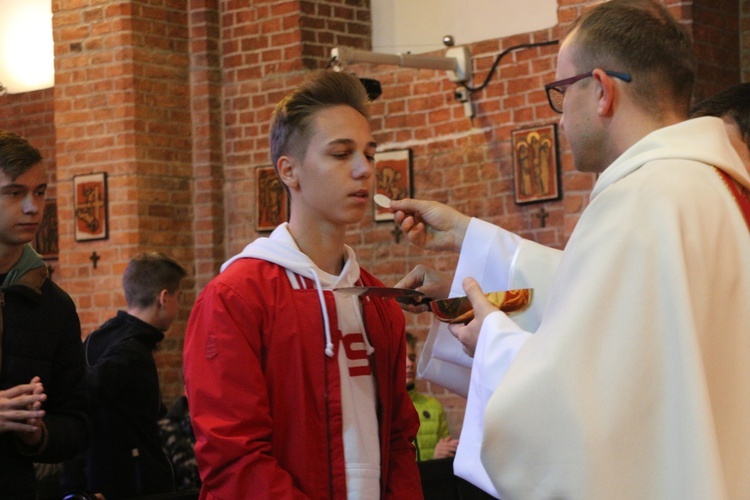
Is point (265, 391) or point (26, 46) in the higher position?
point (26, 46)

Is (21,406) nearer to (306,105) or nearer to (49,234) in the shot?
(306,105)

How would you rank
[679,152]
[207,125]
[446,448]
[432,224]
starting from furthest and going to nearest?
[207,125] < [446,448] < [432,224] < [679,152]

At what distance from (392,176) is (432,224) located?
4.06 metres

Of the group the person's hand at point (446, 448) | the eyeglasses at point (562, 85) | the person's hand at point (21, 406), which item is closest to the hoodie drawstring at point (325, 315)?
the eyeglasses at point (562, 85)

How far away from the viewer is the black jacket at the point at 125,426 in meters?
4.42

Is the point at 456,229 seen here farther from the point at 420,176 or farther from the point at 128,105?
the point at 128,105

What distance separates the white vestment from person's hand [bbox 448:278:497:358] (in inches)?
11.7

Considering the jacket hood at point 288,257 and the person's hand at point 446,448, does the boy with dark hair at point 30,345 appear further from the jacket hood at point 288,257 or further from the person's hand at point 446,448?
the person's hand at point 446,448

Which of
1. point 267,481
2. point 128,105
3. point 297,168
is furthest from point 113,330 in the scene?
point 128,105

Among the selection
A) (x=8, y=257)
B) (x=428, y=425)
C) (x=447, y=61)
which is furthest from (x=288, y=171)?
(x=447, y=61)

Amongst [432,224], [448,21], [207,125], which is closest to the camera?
[432,224]

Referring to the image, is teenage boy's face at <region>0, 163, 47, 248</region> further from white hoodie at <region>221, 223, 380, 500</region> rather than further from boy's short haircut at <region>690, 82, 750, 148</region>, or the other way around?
boy's short haircut at <region>690, 82, 750, 148</region>

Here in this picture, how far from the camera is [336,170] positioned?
9.37ft

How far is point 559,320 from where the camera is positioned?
2.00 m
